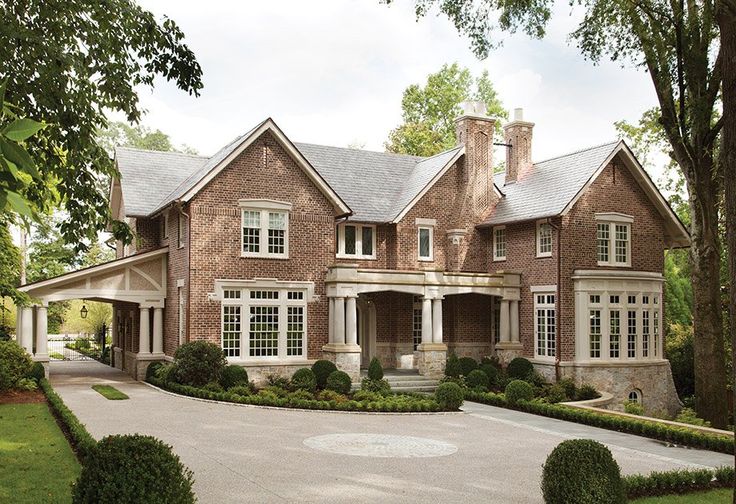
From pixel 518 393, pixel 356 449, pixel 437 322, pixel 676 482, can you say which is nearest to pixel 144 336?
pixel 437 322

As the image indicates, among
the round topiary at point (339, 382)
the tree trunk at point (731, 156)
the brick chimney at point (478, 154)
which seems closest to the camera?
the tree trunk at point (731, 156)

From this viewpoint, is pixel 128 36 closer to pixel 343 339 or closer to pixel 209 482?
pixel 209 482

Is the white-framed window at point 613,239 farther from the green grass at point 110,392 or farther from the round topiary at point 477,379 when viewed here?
the green grass at point 110,392

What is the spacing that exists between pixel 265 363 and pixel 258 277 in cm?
286

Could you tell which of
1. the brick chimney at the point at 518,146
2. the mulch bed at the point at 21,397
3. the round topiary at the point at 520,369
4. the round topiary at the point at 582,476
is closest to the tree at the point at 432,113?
the brick chimney at the point at 518,146

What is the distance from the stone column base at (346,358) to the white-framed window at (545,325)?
6.93 m

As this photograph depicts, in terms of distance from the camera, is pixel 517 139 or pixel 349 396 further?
pixel 517 139

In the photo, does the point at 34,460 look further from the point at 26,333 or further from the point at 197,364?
the point at 26,333

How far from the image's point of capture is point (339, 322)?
83.5 ft

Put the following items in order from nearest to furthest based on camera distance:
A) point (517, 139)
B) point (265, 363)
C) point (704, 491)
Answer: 1. point (704, 491)
2. point (265, 363)
3. point (517, 139)

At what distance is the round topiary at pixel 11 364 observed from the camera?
2083cm

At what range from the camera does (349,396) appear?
74.4ft

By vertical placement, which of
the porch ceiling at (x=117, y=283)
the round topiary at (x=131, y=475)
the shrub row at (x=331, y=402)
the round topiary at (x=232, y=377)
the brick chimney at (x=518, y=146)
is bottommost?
the shrub row at (x=331, y=402)

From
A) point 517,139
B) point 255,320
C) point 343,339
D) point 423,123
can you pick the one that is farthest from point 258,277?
point 423,123
